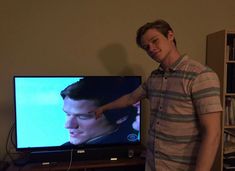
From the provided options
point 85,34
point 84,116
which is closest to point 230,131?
point 84,116

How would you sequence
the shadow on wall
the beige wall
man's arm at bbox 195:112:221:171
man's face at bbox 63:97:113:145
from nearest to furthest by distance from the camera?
man's arm at bbox 195:112:221:171
man's face at bbox 63:97:113:145
the beige wall
the shadow on wall

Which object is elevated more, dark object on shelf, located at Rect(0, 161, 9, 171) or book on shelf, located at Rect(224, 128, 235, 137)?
book on shelf, located at Rect(224, 128, 235, 137)

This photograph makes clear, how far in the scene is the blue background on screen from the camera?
2.08 m

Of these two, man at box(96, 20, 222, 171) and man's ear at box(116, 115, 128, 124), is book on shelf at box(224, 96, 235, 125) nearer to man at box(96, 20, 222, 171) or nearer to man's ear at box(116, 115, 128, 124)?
man's ear at box(116, 115, 128, 124)

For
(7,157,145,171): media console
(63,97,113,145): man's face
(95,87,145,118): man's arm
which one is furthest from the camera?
(63,97,113,145): man's face

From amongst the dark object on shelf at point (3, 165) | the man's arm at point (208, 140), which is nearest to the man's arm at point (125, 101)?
the man's arm at point (208, 140)

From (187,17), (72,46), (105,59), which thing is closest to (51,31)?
(72,46)

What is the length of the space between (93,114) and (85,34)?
0.72 metres

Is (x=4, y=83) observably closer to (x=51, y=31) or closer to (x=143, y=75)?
(x=51, y=31)

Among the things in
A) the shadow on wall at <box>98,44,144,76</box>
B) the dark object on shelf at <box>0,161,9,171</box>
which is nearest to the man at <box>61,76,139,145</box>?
the shadow on wall at <box>98,44,144,76</box>

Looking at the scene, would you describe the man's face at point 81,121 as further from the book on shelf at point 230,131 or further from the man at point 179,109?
the book on shelf at point 230,131

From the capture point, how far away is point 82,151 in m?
2.18

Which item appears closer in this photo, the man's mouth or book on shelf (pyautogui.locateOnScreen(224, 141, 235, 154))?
the man's mouth

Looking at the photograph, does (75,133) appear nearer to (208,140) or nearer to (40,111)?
(40,111)
